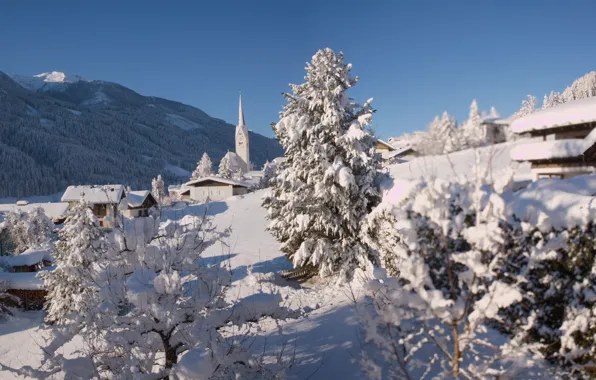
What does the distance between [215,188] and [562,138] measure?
41488mm

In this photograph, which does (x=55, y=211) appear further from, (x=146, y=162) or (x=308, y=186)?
(x=146, y=162)

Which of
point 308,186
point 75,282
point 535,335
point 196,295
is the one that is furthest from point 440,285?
point 75,282

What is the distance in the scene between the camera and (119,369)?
5008 mm

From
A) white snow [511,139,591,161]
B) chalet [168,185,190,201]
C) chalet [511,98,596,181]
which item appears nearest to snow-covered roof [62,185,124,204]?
chalet [168,185,190,201]

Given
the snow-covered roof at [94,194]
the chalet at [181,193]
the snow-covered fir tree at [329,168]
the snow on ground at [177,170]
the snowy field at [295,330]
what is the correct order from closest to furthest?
1. the snowy field at [295,330]
2. the snow-covered fir tree at [329,168]
3. the snow-covered roof at [94,194]
4. the chalet at [181,193]
5. the snow on ground at [177,170]

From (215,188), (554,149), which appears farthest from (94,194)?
(554,149)

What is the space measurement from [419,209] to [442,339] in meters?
1.48

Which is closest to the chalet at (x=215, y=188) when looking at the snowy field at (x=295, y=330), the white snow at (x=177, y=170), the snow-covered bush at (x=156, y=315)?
the snowy field at (x=295, y=330)

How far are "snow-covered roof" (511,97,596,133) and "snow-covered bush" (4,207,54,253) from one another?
121 ft

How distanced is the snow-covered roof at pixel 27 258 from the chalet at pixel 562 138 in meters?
31.9

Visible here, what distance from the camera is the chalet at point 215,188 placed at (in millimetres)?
48531

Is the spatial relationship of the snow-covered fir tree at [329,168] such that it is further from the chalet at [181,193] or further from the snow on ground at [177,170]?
the snow on ground at [177,170]

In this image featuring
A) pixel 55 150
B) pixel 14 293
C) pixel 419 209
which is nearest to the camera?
pixel 419 209

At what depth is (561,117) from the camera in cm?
1416
